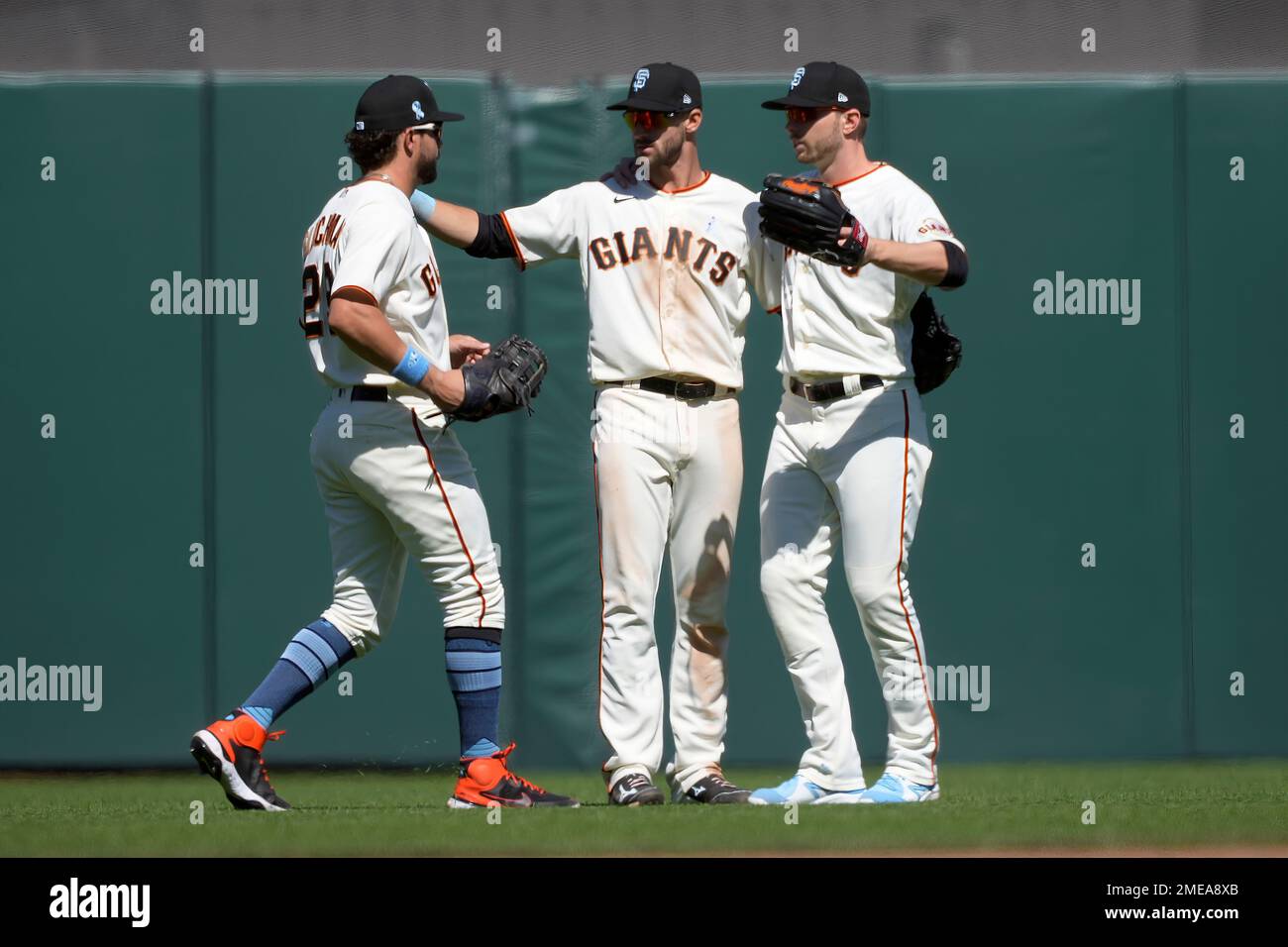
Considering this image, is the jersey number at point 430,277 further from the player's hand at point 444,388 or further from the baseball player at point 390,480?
the player's hand at point 444,388

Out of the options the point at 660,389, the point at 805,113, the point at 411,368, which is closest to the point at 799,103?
the point at 805,113

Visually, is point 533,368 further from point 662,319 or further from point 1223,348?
point 1223,348

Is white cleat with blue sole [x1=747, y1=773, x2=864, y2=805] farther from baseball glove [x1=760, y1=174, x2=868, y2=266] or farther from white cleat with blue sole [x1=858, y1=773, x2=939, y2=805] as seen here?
baseball glove [x1=760, y1=174, x2=868, y2=266]

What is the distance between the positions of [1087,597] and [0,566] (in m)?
3.83

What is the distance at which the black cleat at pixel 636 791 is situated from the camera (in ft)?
14.6

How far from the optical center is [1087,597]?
632 cm

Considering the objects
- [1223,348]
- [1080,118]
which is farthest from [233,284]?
[1223,348]

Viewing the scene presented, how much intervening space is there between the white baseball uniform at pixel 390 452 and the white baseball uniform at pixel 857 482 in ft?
2.52

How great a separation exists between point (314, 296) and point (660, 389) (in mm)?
912

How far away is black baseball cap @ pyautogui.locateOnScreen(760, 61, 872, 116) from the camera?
14.6 ft

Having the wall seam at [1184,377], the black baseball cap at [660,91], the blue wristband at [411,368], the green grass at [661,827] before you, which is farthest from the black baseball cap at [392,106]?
the wall seam at [1184,377]

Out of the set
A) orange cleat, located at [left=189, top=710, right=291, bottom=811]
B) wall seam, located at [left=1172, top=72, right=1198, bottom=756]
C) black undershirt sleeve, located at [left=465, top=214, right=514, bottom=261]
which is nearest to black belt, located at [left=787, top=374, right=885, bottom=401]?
black undershirt sleeve, located at [left=465, top=214, right=514, bottom=261]

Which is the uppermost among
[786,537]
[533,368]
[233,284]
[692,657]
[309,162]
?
[309,162]

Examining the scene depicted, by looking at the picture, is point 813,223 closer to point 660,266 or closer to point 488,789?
point 660,266
